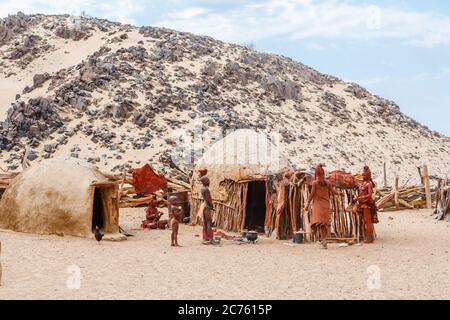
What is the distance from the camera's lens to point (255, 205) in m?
16.4

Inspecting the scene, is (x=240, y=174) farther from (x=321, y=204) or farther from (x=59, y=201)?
(x=59, y=201)

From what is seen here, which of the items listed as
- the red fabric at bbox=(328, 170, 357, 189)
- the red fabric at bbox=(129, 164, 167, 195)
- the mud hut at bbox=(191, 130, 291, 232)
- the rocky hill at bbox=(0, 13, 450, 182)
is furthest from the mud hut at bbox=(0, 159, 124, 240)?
the rocky hill at bbox=(0, 13, 450, 182)

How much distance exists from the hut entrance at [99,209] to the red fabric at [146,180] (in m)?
2.40

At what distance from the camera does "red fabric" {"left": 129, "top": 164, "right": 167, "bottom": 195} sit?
1722cm

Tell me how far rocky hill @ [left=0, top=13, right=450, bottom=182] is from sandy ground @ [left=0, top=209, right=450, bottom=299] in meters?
15.5

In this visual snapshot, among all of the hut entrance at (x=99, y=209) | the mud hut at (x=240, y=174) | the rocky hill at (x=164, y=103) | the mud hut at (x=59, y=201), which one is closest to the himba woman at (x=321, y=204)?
the mud hut at (x=240, y=174)

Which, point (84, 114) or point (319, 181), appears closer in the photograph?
point (319, 181)

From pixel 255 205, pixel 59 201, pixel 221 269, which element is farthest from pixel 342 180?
pixel 59 201

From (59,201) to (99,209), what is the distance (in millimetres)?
1561

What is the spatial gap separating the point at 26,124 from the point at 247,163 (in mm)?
19438

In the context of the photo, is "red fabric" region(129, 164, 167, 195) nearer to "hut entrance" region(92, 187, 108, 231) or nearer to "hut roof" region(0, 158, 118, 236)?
"hut entrance" region(92, 187, 108, 231)

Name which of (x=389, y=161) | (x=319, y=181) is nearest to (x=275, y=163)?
(x=319, y=181)

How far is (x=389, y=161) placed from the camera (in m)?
36.8
